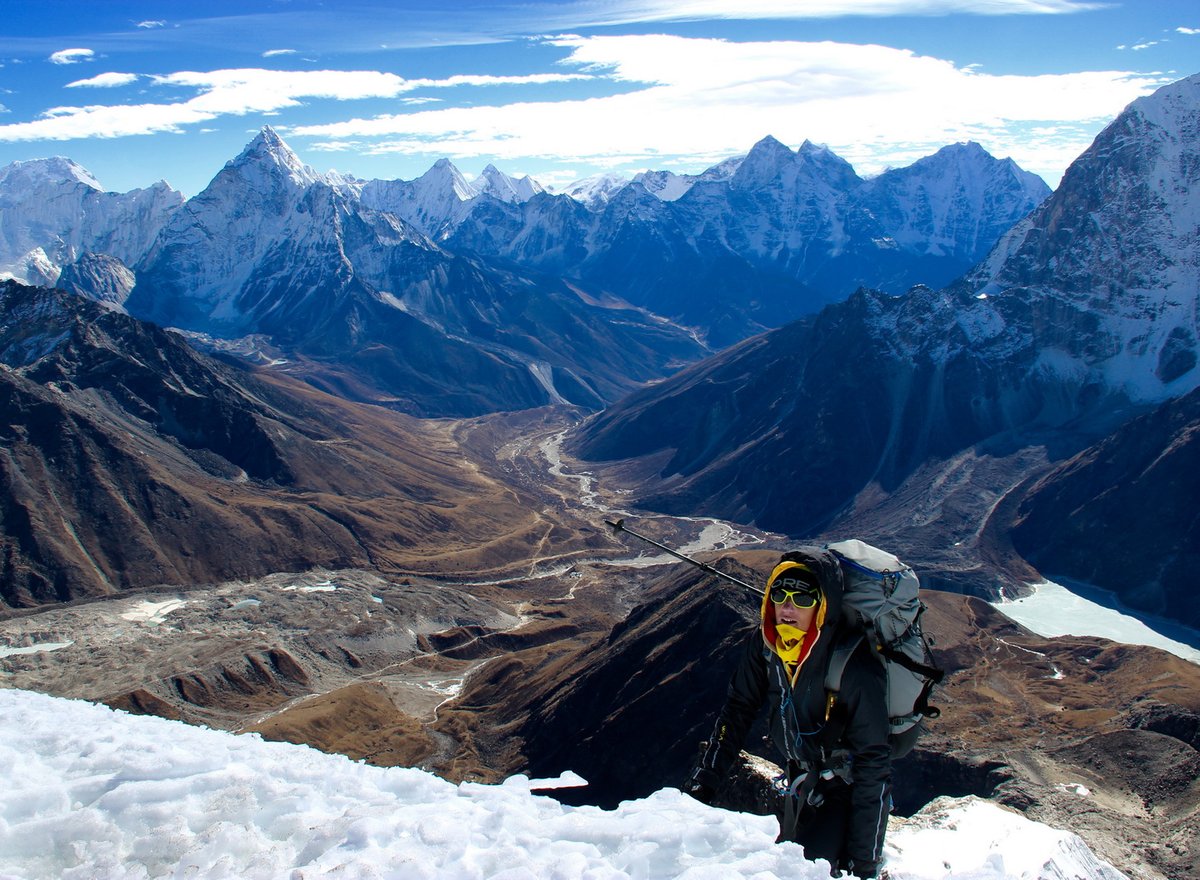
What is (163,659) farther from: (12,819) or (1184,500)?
(1184,500)

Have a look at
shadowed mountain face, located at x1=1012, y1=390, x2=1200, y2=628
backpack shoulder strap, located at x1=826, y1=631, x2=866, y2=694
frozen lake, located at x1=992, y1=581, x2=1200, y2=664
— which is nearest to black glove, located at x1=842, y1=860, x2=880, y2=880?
backpack shoulder strap, located at x1=826, y1=631, x2=866, y2=694

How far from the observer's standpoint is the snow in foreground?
427 inches

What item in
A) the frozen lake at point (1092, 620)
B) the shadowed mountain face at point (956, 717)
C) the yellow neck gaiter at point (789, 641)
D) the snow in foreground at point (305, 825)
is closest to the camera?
the yellow neck gaiter at point (789, 641)

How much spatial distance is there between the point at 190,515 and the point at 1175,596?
14984cm

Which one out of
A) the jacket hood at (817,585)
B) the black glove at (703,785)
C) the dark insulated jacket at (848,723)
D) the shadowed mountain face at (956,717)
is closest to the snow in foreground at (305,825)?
the black glove at (703,785)

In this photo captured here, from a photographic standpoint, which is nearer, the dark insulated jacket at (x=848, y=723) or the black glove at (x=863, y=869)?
the dark insulated jacket at (x=848, y=723)

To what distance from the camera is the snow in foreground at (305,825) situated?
1085cm

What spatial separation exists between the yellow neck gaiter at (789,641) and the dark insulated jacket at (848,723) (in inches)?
6.9

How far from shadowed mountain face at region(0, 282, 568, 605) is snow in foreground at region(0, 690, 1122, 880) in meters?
127

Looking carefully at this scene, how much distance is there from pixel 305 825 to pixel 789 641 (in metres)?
6.49

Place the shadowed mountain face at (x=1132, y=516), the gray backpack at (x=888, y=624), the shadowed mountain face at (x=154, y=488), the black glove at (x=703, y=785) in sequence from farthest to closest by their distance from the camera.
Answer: the shadowed mountain face at (x=1132, y=516), the shadowed mountain face at (x=154, y=488), the black glove at (x=703, y=785), the gray backpack at (x=888, y=624)

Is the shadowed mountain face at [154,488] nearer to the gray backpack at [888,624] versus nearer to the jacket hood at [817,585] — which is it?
the jacket hood at [817,585]

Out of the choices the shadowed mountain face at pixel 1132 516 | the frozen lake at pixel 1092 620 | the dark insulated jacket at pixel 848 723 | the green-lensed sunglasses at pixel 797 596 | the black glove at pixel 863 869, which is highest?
the green-lensed sunglasses at pixel 797 596

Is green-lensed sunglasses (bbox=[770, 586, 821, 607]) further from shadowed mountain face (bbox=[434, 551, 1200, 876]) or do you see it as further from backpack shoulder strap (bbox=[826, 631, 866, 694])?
shadowed mountain face (bbox=[434, 551, 1200, 876])
